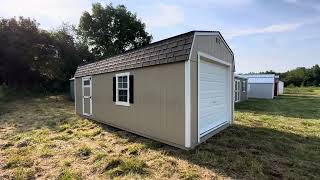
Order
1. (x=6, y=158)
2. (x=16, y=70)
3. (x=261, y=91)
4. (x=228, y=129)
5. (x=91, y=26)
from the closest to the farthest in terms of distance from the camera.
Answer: (x=6, y=158) → (x=228, y=129) → (x=16, y=70) → (x=261, y=91) → (x=91, y=26)

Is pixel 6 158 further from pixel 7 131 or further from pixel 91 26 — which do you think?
pixel 91 26

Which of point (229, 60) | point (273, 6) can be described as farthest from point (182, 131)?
point (273, 6)

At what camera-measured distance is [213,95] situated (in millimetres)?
6930

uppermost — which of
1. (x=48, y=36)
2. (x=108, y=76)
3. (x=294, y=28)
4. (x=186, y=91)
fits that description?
(x=48, y=36)

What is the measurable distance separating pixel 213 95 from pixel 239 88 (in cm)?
1152

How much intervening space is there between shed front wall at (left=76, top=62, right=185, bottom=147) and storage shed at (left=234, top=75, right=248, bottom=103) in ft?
38.0

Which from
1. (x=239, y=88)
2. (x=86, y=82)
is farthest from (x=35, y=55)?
(x=239, y=88)

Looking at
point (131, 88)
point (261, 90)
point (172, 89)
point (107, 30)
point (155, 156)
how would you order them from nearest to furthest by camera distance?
1. point (155, 156)
2. point (172, 89)
3. point (131, 88)
4. point (261, 90)
5. point (107, 30)

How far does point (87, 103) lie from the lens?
10.2 m

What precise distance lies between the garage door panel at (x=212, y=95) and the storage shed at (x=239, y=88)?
9.17 metres

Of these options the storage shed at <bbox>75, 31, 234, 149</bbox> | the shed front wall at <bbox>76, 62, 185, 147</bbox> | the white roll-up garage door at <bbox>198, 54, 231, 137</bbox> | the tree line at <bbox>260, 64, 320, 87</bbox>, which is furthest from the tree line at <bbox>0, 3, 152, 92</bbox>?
the tree line at <bbox>260, 64, 320, 87</bbox>

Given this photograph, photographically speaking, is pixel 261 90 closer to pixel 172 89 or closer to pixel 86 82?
pixel 86 82

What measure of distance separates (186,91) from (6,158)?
4.49m

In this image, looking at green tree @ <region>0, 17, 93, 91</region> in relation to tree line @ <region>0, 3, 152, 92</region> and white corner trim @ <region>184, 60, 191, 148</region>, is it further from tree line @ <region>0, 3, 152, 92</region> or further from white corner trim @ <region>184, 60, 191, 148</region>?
white corner trim @ <region>184, 60, 191, 148</region>
